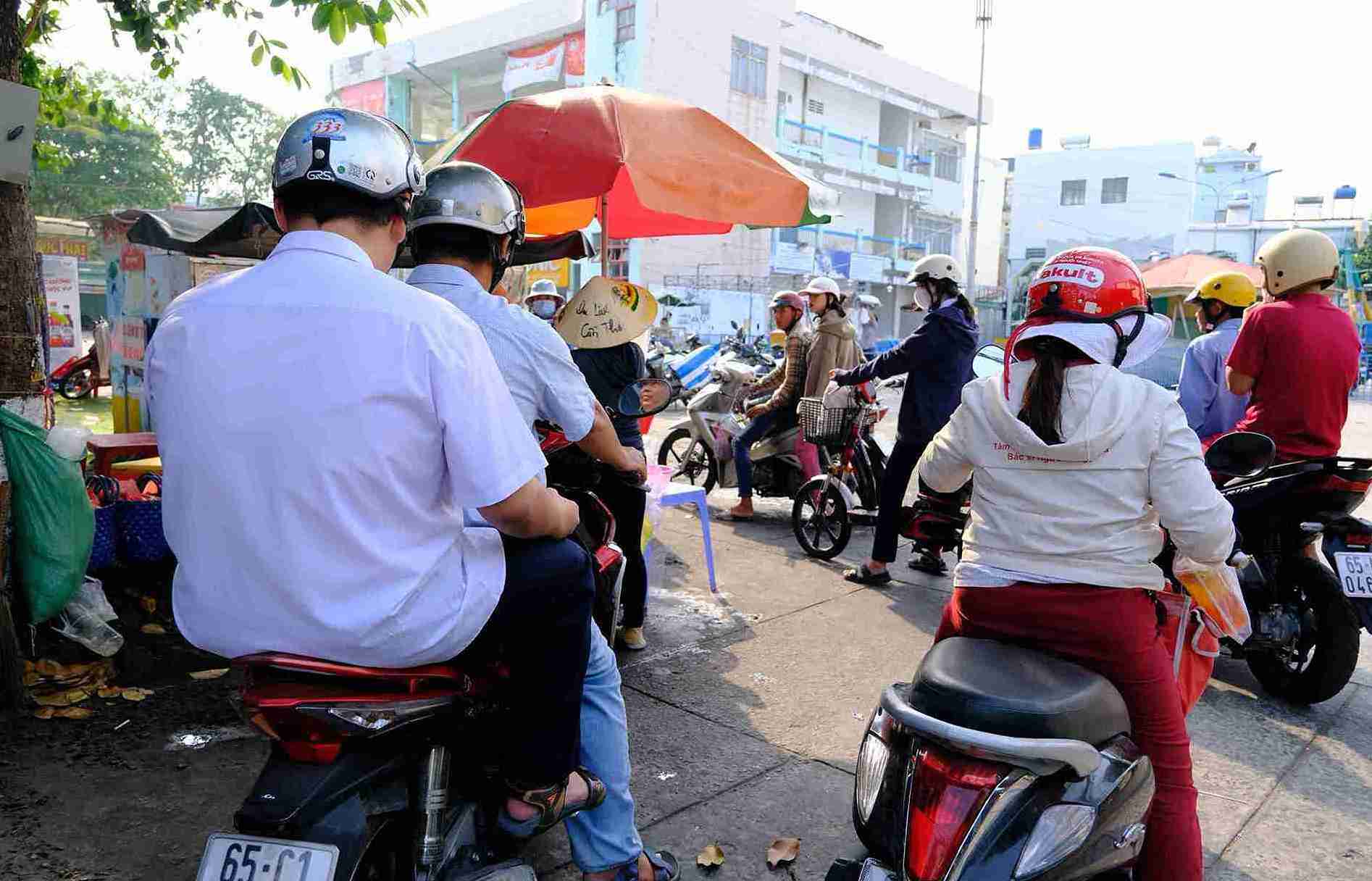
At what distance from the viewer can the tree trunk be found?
11.4 feet

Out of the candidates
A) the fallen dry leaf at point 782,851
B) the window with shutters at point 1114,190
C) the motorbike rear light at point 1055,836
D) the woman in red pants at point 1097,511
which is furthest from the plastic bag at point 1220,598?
the window with shutters at point 1114,190

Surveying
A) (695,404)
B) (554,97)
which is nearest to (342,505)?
(554,97)

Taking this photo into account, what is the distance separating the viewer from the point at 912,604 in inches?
211

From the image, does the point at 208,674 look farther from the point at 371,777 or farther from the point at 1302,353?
the point at 1302,353

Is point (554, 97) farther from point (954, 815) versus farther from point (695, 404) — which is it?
point (954, 815)

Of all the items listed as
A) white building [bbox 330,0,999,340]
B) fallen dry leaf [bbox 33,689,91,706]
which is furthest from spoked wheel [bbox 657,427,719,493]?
white building [bbox 330,0,999,340]

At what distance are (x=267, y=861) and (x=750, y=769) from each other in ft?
6.86

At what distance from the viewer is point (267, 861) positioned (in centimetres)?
158

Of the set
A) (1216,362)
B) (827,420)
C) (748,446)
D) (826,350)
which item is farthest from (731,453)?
(1216,362)

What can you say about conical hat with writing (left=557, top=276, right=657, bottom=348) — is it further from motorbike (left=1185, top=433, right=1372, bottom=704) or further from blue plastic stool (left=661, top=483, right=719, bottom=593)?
motorbike (left=1185, top=433, right=1372, bottom=704)

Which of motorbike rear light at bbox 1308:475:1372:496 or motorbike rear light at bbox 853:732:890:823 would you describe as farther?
motorbike rear light at bbox 1308:475:1372:496

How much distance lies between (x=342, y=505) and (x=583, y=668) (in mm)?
708

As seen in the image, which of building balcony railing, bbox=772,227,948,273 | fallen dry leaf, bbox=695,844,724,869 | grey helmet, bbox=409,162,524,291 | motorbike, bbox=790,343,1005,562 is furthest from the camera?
building balcony railing, bbox=772,227,948,273

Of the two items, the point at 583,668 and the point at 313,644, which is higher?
the point at 313,644
